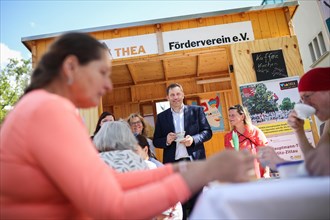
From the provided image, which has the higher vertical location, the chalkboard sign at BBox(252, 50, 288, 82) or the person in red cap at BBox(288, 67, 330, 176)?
the chalkboard sign at BBox(252, 50, 288, 82)

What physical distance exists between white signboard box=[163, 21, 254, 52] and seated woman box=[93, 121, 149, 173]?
356cm

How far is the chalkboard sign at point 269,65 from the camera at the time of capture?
492 centimetres

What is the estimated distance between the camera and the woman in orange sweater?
73 cm

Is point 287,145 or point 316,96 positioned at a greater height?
Answer: point 316,96

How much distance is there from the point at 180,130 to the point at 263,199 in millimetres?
3055

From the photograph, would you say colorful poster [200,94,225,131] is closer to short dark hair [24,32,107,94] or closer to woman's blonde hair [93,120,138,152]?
woman's blonde hair [93,120,138,152]

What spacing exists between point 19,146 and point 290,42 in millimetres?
5141

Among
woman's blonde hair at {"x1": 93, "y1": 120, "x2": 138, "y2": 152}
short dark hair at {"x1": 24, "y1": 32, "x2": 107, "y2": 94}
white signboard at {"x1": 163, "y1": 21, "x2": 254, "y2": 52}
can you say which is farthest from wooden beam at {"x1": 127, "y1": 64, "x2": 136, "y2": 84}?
short dark hair at {"x1": 24, "y1": 32, "x2": 107, "y2": 94}

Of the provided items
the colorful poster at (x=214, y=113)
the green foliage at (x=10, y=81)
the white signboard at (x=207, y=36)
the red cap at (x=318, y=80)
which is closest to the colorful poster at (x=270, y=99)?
the white signboard at (x=207, y=36)

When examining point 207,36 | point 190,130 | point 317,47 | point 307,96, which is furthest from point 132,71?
point 307,96

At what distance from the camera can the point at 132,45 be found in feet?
17.4

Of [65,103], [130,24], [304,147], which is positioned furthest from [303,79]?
[130,24]

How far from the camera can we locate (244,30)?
525 centimetres

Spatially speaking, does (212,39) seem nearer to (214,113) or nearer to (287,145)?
(287,145)
